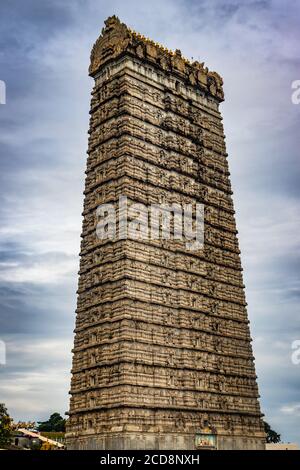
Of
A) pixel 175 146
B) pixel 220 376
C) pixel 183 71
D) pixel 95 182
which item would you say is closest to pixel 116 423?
pixel 220 376

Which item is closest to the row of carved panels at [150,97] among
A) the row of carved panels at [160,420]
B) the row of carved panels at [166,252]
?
the row of carved panels at [166,252]

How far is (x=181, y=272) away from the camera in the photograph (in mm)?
52188

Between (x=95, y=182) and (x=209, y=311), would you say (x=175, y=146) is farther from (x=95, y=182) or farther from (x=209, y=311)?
(x=209, y=311)

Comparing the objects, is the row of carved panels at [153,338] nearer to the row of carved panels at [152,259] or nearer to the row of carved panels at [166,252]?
the row of carved panels at [152,259]

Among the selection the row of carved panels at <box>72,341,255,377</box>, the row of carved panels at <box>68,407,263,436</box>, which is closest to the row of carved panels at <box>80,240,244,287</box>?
the row of carved panels at <box>72,341,255,377</box>

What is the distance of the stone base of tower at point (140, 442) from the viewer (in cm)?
4306

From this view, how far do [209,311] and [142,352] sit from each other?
32.7 ft

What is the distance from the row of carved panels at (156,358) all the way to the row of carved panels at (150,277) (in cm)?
556

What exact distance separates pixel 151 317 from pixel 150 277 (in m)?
3.48

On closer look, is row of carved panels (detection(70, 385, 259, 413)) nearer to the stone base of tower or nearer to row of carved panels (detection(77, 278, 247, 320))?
the stone base of tower

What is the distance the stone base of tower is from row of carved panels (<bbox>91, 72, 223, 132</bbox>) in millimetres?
30916

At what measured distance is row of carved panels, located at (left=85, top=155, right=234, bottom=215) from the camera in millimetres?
52625
